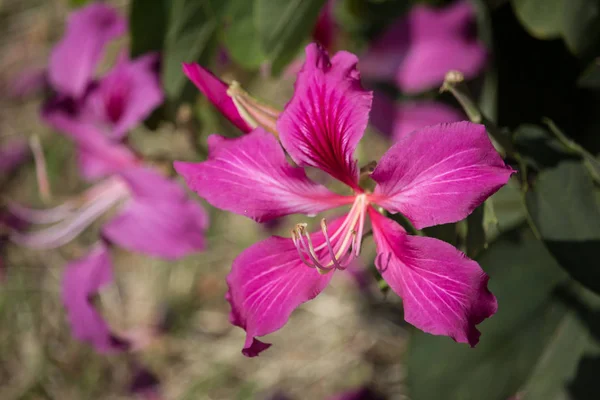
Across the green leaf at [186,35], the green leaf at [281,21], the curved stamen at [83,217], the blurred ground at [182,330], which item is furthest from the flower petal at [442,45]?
the blurred ground at [182,330]

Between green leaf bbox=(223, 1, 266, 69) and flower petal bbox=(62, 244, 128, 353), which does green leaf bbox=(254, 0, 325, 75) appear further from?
flower petal bbox=(62, 244, 128, 353)

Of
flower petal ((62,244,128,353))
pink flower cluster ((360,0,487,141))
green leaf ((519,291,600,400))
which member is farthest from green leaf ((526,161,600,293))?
flower petal ((62,244,128,353))

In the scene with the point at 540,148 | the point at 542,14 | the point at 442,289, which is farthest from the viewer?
the point at 542,14

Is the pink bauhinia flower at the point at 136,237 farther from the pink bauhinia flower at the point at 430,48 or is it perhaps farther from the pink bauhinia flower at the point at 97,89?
the pink bauhinia flower at the point at 430,48

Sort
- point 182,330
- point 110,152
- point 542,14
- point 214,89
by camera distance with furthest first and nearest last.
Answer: point 182,330
point 110,152
point 542,14
point 214,89

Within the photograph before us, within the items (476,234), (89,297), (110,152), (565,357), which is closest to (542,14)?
(476,234)

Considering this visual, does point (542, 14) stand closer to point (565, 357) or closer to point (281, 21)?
point (281, 21)

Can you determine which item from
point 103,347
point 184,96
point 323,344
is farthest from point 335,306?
point 184,96
